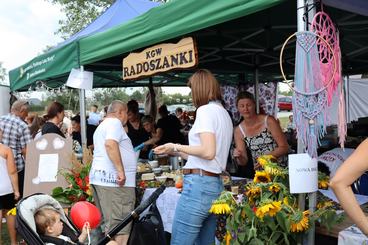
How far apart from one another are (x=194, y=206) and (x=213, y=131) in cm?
49

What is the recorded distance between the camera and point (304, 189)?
193 centimetres

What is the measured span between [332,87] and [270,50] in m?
3.93

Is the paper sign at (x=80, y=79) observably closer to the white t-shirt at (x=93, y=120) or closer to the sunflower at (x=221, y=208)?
the sunflower at (x=221, y=208)

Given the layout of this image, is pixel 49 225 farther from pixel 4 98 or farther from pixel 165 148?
pixel 4 98

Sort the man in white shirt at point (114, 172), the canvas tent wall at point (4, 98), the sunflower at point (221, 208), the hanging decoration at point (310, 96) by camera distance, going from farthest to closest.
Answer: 1. the canvas tent wall at point (4, 98)
2. the man in white shirt at point (114, 172)
3. the sunflower at point (221, 208)
4. the hanging decoration at point (310, 96)

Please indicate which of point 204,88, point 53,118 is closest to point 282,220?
point 204,88

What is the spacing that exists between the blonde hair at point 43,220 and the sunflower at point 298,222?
151cm

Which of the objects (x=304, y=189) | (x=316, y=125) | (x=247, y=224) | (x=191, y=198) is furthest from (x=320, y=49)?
(x=191, y=198)

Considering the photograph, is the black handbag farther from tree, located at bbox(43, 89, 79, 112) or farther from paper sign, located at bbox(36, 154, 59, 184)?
tree, located at bbox(43, 89, 79, 112)

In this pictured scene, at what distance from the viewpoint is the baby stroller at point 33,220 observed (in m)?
2.23

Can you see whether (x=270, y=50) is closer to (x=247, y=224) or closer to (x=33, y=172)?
(x=33, y=172)

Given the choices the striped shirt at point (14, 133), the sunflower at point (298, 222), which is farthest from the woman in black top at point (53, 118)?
the sunflower at point (298, 222)

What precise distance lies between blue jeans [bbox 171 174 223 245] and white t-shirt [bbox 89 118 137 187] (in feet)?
3.80

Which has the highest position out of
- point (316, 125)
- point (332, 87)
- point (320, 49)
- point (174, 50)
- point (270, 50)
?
point (270, 50)
